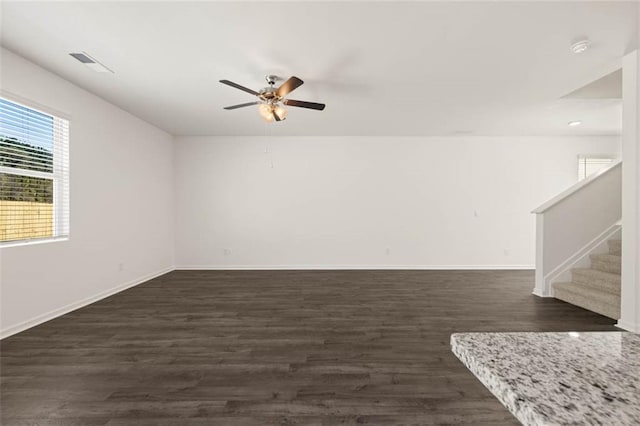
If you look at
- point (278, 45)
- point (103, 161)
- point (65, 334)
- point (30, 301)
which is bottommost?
point (65, 334)

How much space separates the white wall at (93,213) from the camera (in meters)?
2.83

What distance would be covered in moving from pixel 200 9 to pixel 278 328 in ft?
9.39

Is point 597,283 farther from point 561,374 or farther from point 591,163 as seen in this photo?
point 561,374

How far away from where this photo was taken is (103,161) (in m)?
3.95

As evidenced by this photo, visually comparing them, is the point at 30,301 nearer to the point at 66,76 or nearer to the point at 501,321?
the point at 66,76

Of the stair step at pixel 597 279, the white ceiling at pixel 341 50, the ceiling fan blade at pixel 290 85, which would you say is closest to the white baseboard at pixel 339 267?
the stair step at pixel 597 279

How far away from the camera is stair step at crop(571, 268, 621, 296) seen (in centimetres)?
331

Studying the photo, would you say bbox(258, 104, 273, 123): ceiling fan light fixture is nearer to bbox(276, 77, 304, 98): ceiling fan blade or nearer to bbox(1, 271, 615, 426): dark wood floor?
bbox(276, 77, 304, 98): ceiling fan blade

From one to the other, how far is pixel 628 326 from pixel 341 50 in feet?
12.7

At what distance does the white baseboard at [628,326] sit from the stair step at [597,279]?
58 cm

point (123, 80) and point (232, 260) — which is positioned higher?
point (123, 80)

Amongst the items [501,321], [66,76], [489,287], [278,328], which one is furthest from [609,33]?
[66,76]

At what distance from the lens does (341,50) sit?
2.63 meters

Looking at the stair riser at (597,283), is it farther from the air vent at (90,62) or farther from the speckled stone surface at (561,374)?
the air vent at (90,62)
